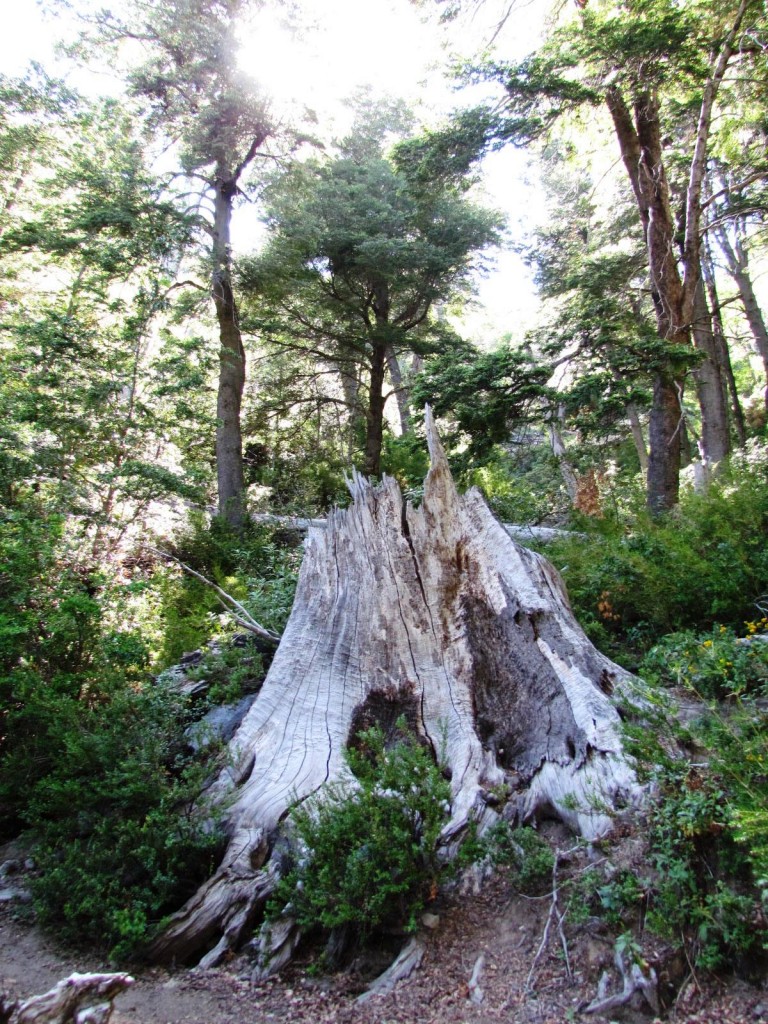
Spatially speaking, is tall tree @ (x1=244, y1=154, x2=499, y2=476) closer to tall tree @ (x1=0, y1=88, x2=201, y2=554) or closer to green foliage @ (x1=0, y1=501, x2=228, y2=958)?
tall tree @ (x1=0, y1=88, x2=201, y2=554)

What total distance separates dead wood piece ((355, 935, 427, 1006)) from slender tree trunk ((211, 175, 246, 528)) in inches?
419

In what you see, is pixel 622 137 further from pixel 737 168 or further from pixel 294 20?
pixel 294 20

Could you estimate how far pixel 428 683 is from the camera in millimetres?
4902

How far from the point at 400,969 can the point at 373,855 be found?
51 centimetres

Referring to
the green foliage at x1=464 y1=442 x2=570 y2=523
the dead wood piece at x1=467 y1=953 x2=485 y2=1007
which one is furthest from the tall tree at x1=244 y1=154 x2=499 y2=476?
the dead wood piece at x1=467 y1=953 x2=485 y2=1007

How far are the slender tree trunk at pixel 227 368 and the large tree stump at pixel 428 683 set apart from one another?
7.84 m

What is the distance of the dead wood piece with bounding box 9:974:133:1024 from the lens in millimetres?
2336

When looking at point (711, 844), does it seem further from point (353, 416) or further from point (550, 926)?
point (353, 416)

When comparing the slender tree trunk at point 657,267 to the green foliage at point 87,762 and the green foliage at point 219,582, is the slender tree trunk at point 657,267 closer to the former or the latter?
the green foliage at point 219,582

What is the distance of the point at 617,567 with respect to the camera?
6406 millimetres

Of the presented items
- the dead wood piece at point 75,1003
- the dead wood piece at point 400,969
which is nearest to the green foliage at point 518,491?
the dead wood piece at point 400,969

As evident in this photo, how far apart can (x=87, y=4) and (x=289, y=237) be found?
590cm

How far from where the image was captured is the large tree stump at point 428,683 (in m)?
3.59

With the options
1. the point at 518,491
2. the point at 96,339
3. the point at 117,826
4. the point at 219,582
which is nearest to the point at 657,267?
the point at 518,491
